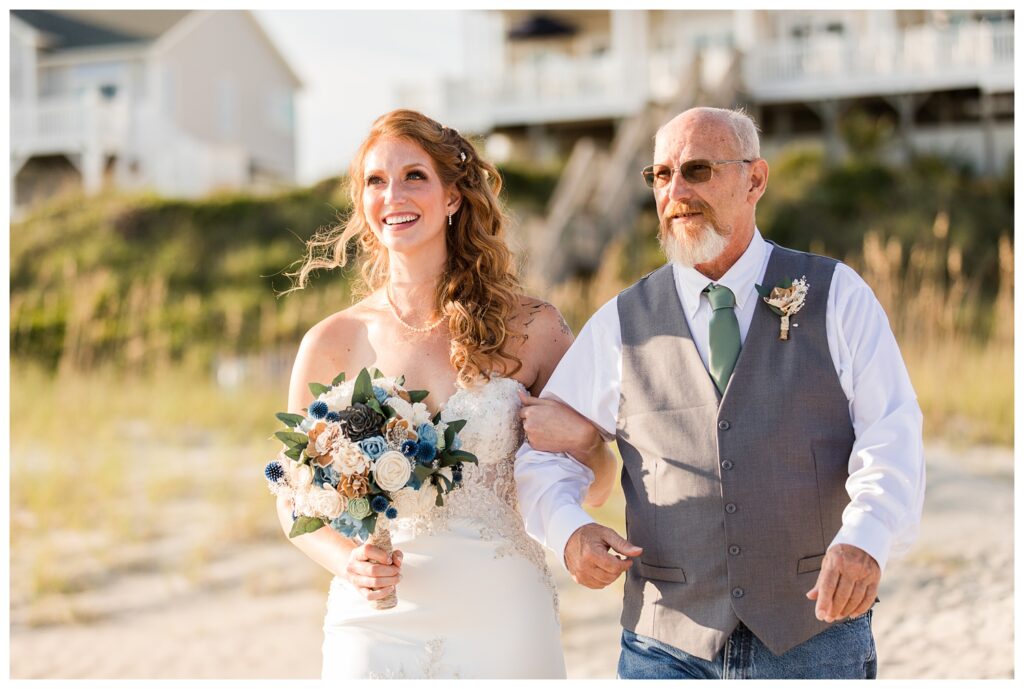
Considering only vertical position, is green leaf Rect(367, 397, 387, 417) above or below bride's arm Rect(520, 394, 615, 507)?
above

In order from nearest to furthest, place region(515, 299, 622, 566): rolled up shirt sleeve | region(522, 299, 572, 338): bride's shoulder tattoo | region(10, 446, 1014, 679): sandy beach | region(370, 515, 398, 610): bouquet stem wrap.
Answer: region(370, 515, 398, 610): bouquet stem wrap
region(515, 299, 622, 566): rolled up shirt sleeve
region(522, 299, 572, 338): bride's shoulder tattoo
region(10, 446, 1014, 679): sandy beach

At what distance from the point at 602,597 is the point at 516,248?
Result: 412 cm

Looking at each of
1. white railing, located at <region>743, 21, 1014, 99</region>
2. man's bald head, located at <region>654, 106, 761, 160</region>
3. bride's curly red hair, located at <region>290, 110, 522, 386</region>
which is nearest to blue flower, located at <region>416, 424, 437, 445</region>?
bride's curly red hair, located at <region>290, 110, 522, 386</region>

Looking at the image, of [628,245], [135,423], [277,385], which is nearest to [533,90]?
[628,245]

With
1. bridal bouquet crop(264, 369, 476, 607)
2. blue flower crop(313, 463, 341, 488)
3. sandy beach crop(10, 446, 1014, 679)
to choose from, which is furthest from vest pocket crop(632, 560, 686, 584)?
sandy beach crop(10, 446, 1014, 679)

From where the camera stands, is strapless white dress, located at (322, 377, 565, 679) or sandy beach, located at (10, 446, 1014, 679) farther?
sandy beach, located at (10, 446, 1014, 679)

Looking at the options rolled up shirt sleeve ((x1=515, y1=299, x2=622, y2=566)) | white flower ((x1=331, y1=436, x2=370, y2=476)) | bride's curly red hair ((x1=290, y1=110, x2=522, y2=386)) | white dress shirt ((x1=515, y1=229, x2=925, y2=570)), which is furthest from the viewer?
bride's curly red hair ((x1=290, y1=110, x2=522, y2=386))

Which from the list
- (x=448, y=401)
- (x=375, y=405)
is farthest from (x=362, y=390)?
(x=448, y=401)

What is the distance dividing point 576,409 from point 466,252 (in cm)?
85

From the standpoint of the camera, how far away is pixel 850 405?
3.28 meters

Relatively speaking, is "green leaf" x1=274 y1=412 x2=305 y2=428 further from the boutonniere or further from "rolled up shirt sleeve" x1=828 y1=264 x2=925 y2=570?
"rolled up shirt sleeve" x1=828 y1=264 x2=925 y2=570

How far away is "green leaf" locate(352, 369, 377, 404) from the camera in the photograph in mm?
3393

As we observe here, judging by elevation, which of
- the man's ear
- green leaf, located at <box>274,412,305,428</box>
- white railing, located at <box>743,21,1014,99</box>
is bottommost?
green leaf, located at <box>274,412,305,428</box>

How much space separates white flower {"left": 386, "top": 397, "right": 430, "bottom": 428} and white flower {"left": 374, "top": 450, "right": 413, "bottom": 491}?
179 mm
